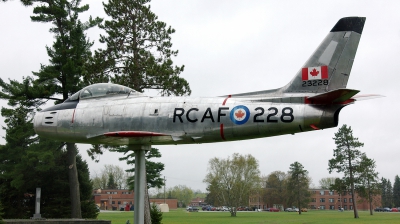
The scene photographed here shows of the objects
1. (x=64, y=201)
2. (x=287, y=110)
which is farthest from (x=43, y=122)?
(x=64, y=201)

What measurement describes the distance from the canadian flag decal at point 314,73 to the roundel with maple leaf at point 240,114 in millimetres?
2129

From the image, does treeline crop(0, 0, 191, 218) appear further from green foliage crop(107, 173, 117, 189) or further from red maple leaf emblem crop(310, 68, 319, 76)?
green foliage crop(107, 173, 117, 189)

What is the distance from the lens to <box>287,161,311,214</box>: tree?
263 ft

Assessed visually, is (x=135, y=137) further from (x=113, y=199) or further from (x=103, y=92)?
(x=113, y=199)

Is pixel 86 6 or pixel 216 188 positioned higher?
pixel 86 6

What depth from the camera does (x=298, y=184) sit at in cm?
8188

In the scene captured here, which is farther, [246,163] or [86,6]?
[246,163]

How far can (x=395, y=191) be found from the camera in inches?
5128

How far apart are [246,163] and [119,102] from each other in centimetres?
5486

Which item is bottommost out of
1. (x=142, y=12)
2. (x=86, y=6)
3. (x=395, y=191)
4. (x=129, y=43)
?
(x=395, y=191)

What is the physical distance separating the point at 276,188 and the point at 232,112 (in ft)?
314

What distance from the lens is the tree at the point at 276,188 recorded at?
103m

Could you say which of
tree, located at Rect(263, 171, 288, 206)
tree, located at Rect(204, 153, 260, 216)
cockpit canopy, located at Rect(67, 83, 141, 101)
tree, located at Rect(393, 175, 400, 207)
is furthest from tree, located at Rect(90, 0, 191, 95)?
tree, located at Rect(393, 175, 400, 207)

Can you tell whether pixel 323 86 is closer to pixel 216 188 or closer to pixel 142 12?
pixel 142 12
